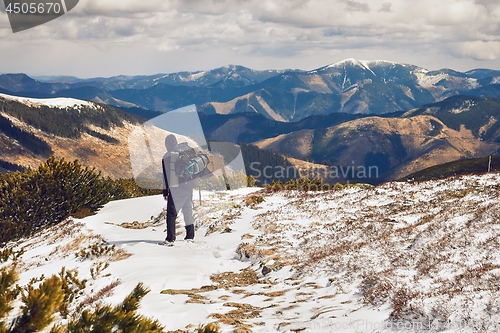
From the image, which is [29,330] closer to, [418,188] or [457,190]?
[457,190]

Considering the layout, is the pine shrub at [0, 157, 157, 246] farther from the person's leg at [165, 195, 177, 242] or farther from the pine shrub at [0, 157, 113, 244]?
the person's leg at [165, 195, 177, 242]

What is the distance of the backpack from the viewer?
14.8 metres

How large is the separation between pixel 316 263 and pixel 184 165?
584cm

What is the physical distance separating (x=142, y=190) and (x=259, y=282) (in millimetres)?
31881

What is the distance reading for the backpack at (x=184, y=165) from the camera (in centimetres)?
1480

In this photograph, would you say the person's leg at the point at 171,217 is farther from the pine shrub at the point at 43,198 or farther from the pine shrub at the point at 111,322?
the pine shrub at the point at 111,322

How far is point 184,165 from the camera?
48.5 ft

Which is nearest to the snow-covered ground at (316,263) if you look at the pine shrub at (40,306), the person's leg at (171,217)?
the person's leg at (171,217)

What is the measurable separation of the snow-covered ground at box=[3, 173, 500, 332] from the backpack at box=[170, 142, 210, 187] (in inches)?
93.3

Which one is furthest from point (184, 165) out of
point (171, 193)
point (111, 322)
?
point (111, 322)

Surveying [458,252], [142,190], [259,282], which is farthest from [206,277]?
[142,190]

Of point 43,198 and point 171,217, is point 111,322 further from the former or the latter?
point 43,198

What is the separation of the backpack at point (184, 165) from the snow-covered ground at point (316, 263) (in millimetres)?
2369

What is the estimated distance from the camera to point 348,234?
46.9 ft
